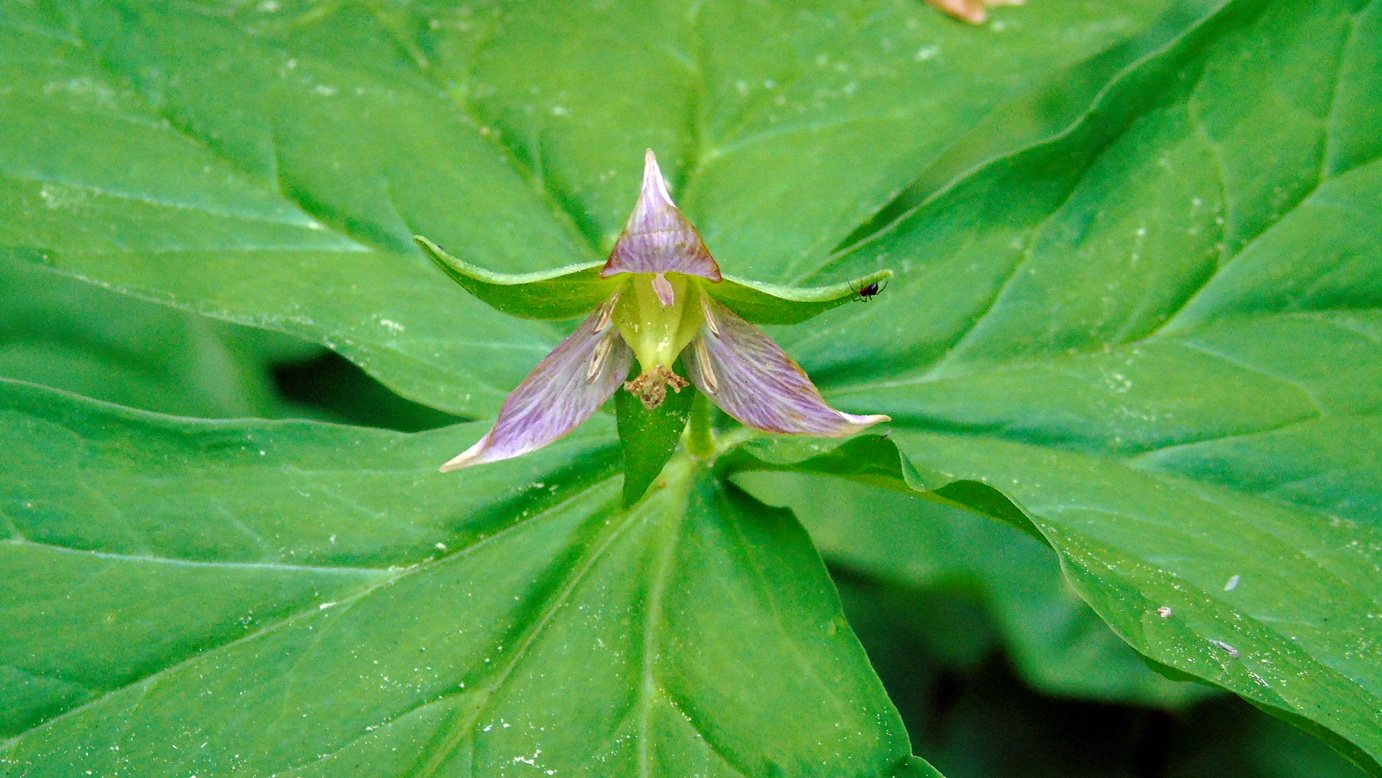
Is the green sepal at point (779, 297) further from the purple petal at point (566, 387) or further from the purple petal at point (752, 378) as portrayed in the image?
the purple petal at point (566, 387)

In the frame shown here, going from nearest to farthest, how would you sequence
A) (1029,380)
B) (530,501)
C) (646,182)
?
(646,182) → (530,501) → (1029,380)

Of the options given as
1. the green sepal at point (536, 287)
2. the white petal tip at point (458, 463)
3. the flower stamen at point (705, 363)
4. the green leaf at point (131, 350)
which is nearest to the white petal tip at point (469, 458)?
the white petal tip at point (458, 463)

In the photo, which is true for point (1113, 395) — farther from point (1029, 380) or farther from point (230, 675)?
point (230, 675)

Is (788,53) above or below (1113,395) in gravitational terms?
above

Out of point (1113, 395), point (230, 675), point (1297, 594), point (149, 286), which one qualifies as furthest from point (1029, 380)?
point (149, 286)

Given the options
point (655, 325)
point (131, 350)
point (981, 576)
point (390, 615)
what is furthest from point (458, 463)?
point (131, 350)

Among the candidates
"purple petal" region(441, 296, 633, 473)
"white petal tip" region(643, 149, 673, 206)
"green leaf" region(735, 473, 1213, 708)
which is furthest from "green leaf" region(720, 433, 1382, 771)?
"green leaf" region(735, 473, 1213, 708)

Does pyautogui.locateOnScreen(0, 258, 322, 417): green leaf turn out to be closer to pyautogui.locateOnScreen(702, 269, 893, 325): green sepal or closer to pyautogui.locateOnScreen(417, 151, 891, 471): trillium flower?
pyautogui.locateOnScreen(417, 151, 891, 471): trillium flower

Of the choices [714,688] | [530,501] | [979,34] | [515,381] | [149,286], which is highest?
[979,34]
